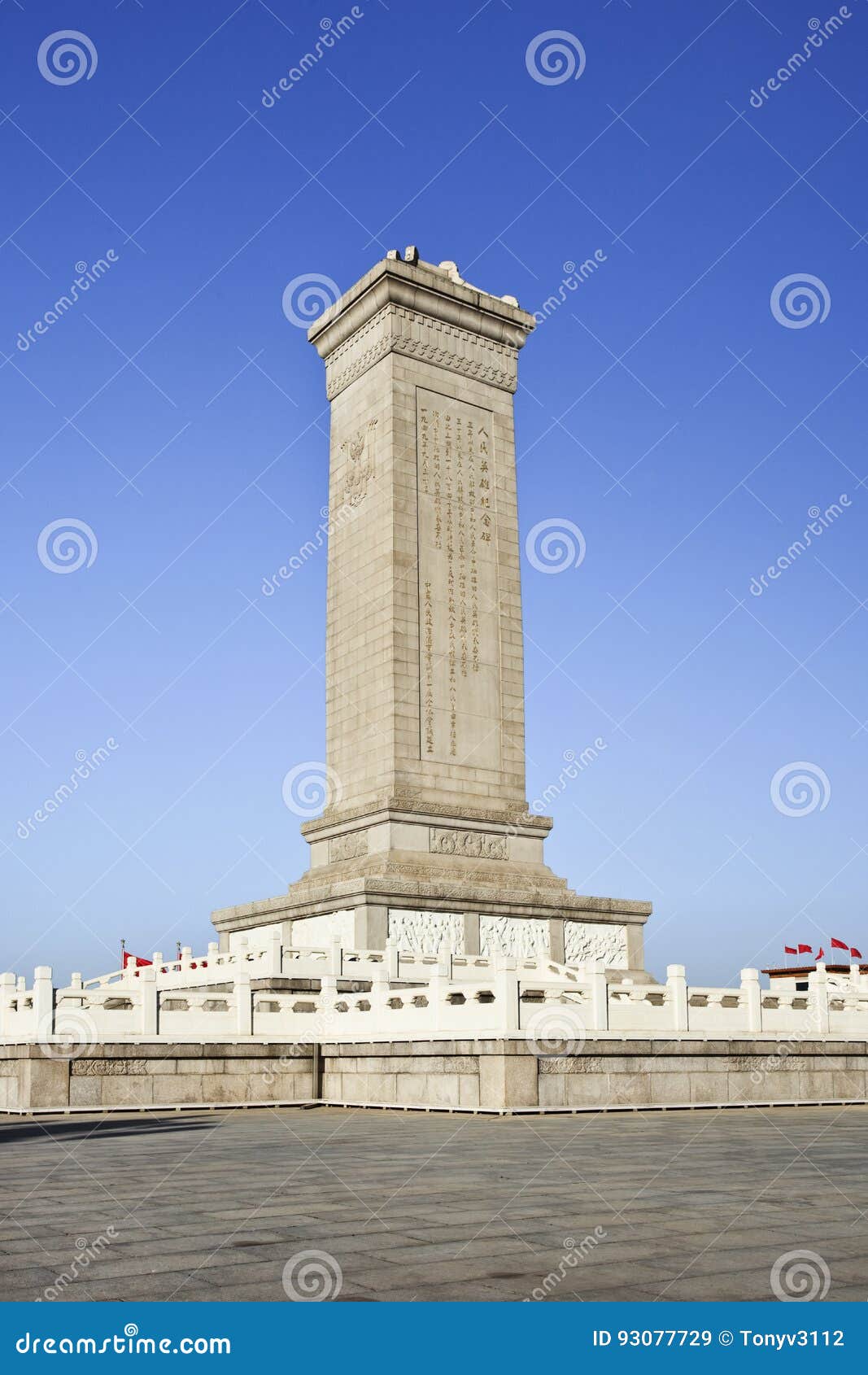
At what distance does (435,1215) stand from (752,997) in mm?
12200

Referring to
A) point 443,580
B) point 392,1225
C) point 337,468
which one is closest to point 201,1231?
point 392,1225

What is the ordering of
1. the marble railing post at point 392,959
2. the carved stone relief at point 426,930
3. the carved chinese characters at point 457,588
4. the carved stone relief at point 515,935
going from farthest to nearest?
the carved chinese characters at point 457,588
the carved stone relief at point 515,935
the carved stone relief at point 426,930
the marble railing post at point 392,959

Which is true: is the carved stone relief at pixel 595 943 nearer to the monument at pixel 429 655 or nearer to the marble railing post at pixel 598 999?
the monument at pixel 429 655

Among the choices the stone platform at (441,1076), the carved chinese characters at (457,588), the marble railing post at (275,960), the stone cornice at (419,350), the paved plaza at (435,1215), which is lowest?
the paved plaza at (435,1215)

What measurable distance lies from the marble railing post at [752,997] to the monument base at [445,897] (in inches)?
402

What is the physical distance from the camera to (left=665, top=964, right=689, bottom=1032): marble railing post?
55.5 ft

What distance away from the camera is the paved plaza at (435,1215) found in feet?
16.0

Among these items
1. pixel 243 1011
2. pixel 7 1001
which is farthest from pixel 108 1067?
pixel 7 1001

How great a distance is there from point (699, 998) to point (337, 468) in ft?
59.2

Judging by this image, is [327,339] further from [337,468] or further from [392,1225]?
[392,1225]

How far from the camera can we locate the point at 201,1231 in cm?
602

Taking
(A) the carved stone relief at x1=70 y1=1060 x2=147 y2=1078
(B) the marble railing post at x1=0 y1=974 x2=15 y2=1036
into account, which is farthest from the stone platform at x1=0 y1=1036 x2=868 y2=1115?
(B) the marble railing post at x1=0 y1=974 x2=15 y2=1036

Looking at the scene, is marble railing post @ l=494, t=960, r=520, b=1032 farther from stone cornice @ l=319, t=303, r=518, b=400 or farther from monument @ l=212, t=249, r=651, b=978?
stone cornice @ l=319, t=303, r=518, b=400

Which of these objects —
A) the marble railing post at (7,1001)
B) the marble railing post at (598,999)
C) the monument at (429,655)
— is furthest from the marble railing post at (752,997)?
the monument at (429,655)
